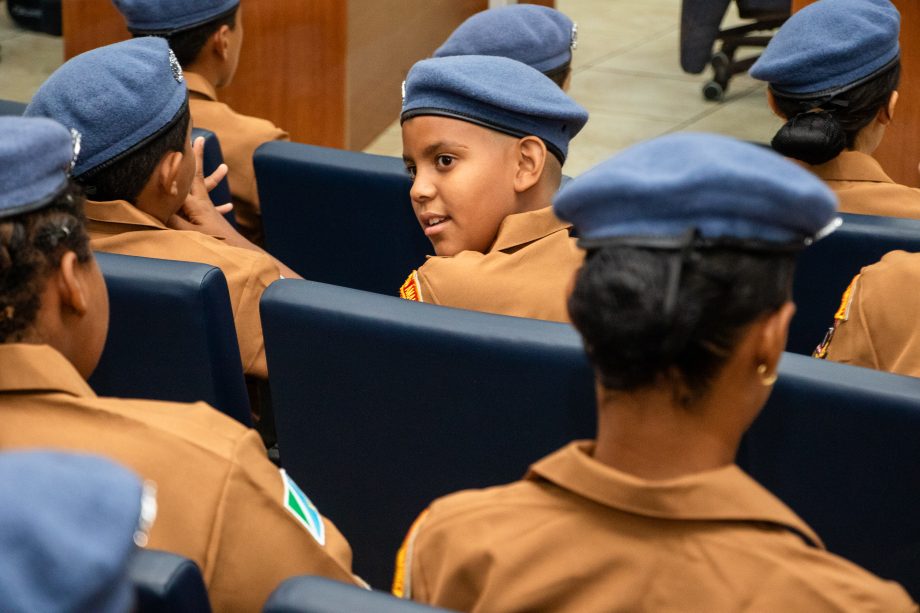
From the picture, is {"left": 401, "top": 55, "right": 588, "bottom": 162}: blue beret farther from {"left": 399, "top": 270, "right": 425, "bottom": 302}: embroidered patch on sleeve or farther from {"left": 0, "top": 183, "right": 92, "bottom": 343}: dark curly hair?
{"left": 0, "top": 183, "right": 92, "bottom": 343}: dark curly hair

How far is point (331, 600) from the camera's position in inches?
37.8

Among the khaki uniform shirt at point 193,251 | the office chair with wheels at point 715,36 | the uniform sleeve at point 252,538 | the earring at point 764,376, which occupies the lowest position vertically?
the office chair with wheels at point 715,36

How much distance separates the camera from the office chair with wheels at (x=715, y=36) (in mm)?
4789

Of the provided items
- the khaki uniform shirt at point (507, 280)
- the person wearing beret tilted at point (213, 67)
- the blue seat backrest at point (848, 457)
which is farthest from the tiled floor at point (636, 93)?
the blue seat backrest at point (848, 457)

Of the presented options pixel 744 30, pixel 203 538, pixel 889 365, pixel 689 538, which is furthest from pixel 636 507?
pixel 744 30

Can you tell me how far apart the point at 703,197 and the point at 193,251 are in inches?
47.8

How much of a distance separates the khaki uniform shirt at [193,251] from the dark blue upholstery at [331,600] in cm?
103

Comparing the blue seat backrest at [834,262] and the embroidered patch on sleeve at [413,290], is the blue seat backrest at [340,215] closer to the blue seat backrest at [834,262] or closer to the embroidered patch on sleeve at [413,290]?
the embroidered patch on sleeve at [413,290]

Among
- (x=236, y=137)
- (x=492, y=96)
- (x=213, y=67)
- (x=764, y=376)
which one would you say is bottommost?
(x=236, y=137)

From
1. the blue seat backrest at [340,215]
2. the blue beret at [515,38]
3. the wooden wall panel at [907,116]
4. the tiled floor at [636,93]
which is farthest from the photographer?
the tiled floor at [636,93]

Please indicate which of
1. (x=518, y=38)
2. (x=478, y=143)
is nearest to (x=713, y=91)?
(x=518, y=38)

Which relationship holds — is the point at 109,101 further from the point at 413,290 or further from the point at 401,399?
the point at 401,399

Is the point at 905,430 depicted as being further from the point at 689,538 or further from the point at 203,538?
the point at 203,538

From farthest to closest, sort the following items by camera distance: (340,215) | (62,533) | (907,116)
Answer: (907,116) → (340,215) → (62,533)
